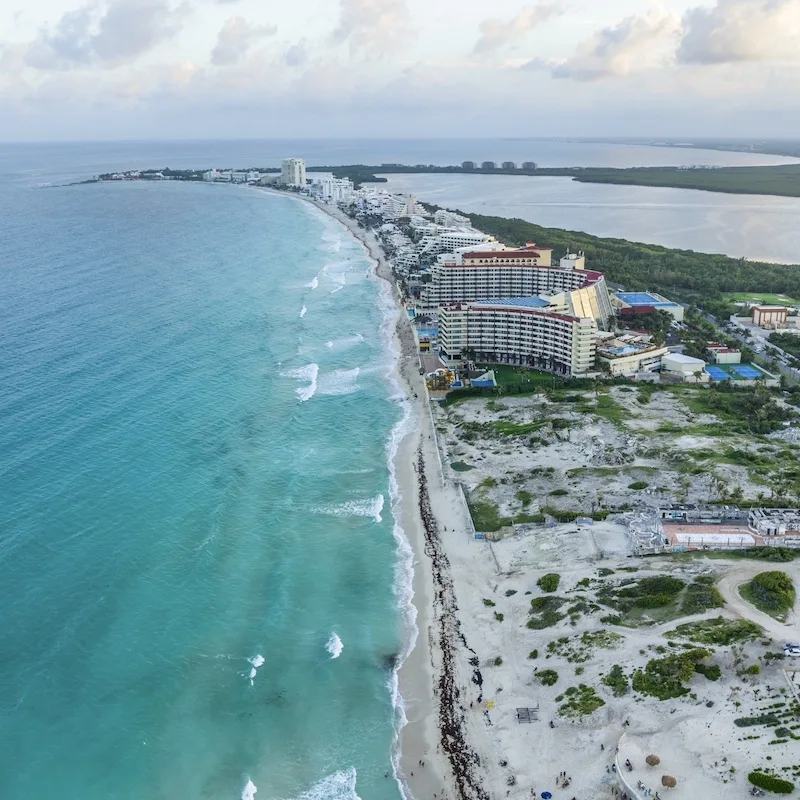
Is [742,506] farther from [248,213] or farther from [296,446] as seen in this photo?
[248,213]

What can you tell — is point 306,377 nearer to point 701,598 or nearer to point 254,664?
point 254,664

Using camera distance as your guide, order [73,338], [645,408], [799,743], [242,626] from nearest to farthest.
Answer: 1. [799,743]
2. [242,626]
3. [645,408]
4. [73,338]

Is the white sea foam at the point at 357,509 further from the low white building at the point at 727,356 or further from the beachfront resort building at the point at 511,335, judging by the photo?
the low white building at the point at 727,356

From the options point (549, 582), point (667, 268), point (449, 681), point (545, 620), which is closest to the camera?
point (449, 681)

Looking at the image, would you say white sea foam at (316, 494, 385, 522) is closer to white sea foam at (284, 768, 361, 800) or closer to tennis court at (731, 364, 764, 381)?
white sea foam at (284, 768, 361, 800)

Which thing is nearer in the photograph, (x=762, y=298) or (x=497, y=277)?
(x=497, y=277)

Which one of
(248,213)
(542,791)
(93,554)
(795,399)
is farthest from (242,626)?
(248,213)

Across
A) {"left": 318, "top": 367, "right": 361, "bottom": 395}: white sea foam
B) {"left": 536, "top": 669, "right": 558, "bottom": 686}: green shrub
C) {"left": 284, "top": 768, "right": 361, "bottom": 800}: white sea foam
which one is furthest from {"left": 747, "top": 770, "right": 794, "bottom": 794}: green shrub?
{"left": 318, "top": 367, "right": 361, "bottom": 395}: white sea foam

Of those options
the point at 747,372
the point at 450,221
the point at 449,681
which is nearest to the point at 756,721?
the point at 449,681
